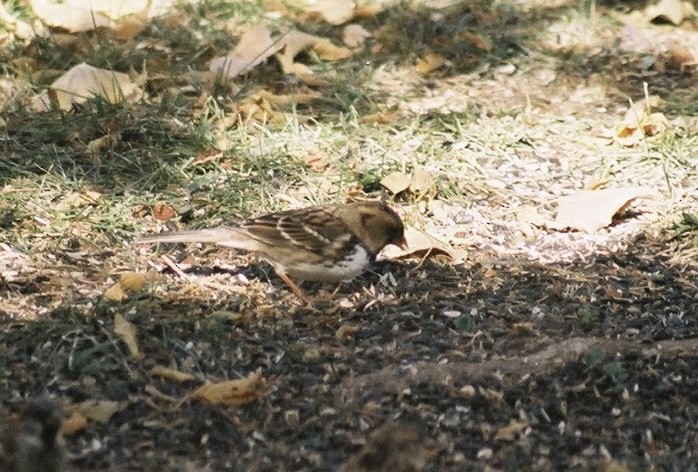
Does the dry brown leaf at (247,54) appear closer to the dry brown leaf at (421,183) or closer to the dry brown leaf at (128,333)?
the dry brown leaf at (421,183)

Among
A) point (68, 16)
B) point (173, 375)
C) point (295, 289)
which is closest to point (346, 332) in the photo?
point (295, 289)

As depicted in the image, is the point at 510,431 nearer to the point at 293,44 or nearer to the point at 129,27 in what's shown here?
the point at 293,44

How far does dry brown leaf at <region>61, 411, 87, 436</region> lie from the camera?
15.7 feet

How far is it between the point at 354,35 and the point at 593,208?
2.82 meters

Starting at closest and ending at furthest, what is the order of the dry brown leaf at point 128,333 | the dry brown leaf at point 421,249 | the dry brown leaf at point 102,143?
the dry brown leaf at point 128,333
the dry brown leaf at point 421,249
the dry brown leaf at point 102,143

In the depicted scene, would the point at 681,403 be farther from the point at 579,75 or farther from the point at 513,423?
the point at 579,75

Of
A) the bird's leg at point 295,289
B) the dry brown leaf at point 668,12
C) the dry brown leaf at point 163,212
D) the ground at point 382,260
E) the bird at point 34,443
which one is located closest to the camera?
the bird at point 34,443

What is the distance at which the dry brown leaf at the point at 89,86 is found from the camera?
769 centimetres

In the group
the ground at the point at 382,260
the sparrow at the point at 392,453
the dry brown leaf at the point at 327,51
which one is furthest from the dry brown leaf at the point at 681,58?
the sparrow at the point at 392,453

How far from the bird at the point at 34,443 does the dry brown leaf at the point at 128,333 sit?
1318 mm

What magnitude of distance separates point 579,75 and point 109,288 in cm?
410

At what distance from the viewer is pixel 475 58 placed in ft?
29.5

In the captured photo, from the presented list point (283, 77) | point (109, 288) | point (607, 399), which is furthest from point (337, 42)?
point (607, 399)

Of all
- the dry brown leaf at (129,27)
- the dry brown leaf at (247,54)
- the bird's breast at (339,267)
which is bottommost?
the dry brown leaf at (247,54)
